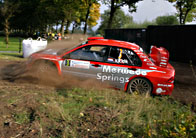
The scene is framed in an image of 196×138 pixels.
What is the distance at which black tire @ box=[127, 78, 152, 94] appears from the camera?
20.4ft

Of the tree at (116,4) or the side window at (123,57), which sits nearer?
the side window at (123,57)

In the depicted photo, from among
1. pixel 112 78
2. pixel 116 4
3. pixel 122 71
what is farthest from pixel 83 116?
pixel 116 4

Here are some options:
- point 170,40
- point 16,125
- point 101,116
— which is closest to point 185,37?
point 170,40

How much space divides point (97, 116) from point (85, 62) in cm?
254

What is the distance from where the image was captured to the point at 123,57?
627 centimetres

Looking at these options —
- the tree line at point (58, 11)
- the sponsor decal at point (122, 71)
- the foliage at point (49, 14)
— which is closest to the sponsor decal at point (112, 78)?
the sponsor decal at point (122, 71)

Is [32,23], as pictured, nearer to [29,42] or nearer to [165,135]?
[29,42]

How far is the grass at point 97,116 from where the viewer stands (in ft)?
11.0

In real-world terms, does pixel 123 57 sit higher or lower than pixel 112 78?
higher

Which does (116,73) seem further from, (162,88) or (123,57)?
(162,88)

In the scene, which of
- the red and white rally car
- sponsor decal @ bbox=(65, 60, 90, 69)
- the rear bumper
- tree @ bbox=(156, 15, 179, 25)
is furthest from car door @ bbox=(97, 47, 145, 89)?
tree @ bbox=(156, 15, 179, 25)

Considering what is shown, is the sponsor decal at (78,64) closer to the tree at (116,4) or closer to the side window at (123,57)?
the side window at (123,57)

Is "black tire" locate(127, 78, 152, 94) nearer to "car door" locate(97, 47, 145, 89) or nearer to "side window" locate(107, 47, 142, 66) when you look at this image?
"car door" locate(97, 47, 145, 89)

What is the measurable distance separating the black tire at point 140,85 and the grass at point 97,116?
65cm
